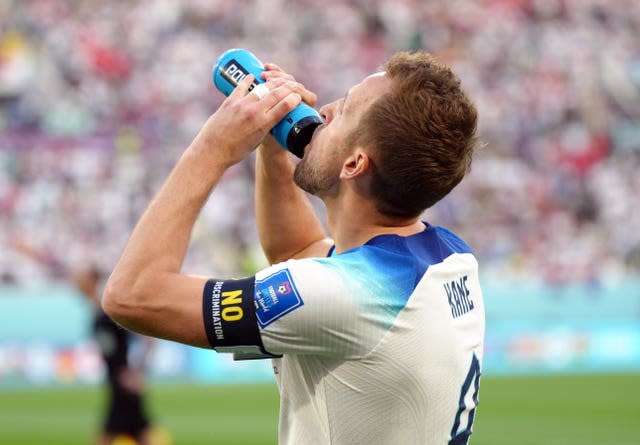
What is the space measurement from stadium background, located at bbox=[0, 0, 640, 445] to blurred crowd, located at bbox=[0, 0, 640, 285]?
0.04 metres

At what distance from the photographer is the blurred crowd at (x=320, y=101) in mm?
19344

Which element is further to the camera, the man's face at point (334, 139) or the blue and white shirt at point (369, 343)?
the man's face at point (334, 139)

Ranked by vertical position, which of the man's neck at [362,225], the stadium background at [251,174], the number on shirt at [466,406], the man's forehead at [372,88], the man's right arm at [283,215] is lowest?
the number on shirt at [466,406]

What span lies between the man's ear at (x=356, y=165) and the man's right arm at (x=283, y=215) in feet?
1.89

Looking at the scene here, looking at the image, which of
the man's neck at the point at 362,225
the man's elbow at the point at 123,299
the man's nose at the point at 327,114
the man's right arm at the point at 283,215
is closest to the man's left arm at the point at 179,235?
the man's elbow at the point at 123,299

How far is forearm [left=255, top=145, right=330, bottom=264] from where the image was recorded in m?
3.45

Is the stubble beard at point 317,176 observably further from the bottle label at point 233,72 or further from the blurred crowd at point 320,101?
the blurred crowd at point 320,101

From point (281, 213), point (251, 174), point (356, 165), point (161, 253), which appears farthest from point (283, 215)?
point (251, 174)

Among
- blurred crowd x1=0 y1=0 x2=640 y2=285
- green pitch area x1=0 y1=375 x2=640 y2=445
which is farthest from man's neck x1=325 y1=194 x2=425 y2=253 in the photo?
blurred crowd x1=0 y1=0 x2=640 y2=285

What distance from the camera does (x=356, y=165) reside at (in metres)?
2.84

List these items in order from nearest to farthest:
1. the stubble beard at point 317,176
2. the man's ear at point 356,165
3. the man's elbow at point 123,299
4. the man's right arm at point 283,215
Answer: the man's elbow at point 123,299 < the man's ear at point 356,165 < the stubble beard at point 317,176 < the man's right arm at point 283,215

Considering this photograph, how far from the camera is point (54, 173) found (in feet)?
64.7

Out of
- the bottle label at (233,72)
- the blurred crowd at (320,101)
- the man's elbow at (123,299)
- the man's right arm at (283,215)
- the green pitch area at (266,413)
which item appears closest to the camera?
the man's elbow at (123,299)

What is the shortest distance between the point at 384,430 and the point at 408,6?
892 inches
